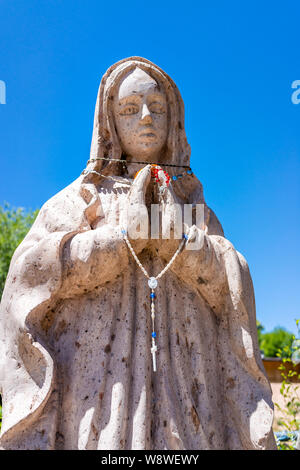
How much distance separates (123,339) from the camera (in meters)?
3.10

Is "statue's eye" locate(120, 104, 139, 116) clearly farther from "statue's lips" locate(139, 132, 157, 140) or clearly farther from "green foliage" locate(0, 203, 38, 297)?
"green foliage" locate(0, 203, 38, 297)

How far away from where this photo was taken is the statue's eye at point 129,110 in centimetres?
388

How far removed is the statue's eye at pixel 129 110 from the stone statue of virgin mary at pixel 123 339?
68 cm

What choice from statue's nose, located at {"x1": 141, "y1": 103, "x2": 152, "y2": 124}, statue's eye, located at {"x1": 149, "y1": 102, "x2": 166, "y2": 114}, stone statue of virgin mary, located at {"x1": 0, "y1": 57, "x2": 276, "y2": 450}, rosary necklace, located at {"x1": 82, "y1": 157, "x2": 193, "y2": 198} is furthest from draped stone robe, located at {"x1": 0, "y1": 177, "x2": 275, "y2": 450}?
statue's eye, located at {"x1": 149, "y1": 102, "x2": 166, "y2": 114}

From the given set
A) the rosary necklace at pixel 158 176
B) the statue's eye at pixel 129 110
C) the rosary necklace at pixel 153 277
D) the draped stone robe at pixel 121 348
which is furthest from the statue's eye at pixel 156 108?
the rosary necklace at pixel 153 277

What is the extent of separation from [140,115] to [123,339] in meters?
1.79

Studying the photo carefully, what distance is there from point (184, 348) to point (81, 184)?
57.8 inches

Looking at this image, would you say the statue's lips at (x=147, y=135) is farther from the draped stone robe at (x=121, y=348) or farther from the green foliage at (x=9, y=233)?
the green foliage at (x=9, y=233)

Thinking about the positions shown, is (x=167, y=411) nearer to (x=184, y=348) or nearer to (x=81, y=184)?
(x=184, y=348)

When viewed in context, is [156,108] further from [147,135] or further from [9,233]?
[9,233]

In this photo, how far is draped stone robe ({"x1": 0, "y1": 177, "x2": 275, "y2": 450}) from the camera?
287 cm

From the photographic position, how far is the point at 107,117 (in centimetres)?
400

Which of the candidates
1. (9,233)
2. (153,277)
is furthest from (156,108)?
(9,233)

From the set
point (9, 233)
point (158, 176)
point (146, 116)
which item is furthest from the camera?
point (9, 233)
